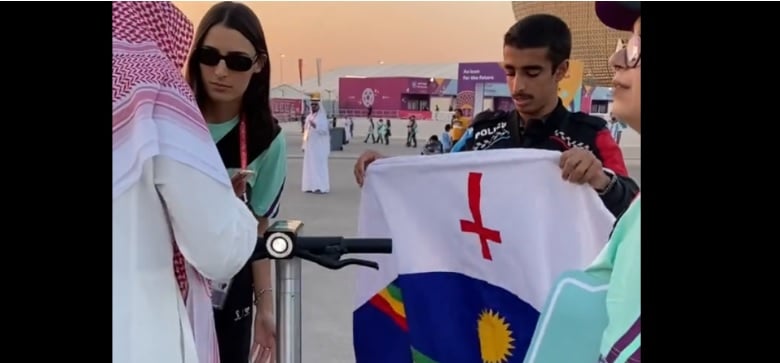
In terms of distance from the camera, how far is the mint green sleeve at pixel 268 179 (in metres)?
1.96

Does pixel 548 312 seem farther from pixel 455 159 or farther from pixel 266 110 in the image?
pixel 266 110

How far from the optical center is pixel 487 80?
Answer: 23219 millimetres

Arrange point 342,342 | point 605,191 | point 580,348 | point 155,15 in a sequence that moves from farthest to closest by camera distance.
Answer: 1. point 342,342
2. point 605,191
3. point 155,15
4. point 580,348

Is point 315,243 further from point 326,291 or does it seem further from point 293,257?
point 326,291

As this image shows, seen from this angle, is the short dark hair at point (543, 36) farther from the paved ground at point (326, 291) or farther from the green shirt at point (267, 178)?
the green shirt at point (267, 178)

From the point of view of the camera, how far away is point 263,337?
6.53ft

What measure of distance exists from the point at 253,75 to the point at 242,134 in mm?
173

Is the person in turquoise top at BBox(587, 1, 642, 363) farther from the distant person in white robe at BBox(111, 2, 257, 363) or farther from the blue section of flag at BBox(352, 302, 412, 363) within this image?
the blue section of flag at BBox(352, 302, 412, 363)

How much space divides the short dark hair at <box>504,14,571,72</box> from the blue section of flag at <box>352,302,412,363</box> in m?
0.88

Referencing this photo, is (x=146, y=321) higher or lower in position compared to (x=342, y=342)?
higher

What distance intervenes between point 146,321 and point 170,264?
0.32 ft

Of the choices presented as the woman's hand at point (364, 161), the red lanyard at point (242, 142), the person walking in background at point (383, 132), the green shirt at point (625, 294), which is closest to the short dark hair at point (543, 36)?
the woman's hand at point (364, 161)
